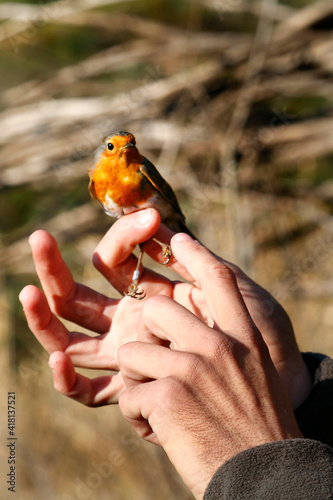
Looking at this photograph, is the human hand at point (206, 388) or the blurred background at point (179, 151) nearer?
the human hand at point (206, 388)

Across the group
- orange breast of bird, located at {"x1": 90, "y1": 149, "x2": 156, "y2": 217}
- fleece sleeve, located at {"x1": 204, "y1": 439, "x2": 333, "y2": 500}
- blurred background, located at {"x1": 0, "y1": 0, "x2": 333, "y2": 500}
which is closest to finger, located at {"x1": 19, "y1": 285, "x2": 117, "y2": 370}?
orange breast of bird, located at {"x1": 90, "y1": 149, "x2": 156, "y2": 217}

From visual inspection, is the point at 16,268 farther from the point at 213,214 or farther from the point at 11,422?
the point at 213,214

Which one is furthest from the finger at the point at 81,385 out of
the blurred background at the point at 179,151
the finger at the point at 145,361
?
the blurred background at the point at 179,151

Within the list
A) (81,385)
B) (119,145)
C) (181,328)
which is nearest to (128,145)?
(119,145)

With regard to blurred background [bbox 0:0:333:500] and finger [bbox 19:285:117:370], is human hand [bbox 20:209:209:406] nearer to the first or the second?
finger [bbox 19:285:117:370]

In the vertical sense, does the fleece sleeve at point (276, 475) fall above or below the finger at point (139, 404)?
above

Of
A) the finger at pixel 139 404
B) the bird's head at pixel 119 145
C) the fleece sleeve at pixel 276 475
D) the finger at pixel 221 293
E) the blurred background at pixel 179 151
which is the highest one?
the finger at pixel 221 293

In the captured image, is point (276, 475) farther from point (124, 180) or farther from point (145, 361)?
point (124, 180)

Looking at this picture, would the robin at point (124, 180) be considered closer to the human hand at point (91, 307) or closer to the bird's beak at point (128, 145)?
the bird's beak at point (128, 145)

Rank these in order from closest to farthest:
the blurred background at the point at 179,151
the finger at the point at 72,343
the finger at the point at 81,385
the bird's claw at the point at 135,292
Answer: the finger at the point at 81,385 → the finger at the point at 72,343 → the bird's claw at the point at 135,292 → the blurred background at the point at 179,151
